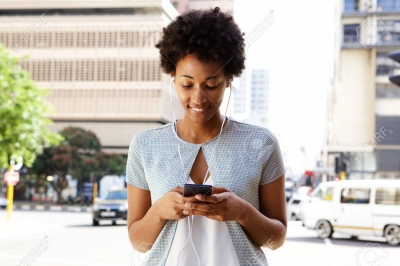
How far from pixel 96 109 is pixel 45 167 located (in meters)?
10.6

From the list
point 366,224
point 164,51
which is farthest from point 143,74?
point 164,51

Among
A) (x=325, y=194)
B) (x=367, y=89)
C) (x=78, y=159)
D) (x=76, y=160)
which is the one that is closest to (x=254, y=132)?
(x=325, y=194)

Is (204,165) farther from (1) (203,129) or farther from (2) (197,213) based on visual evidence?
(2) (197,213)

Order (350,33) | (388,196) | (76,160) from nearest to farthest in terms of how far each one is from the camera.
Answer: (388,196) → (76,160) → (350,33)

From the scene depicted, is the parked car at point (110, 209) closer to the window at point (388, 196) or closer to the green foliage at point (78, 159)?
the window at point (388, 196)

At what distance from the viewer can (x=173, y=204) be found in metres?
1.80

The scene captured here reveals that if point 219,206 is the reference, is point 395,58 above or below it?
above

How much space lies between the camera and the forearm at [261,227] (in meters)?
1.86

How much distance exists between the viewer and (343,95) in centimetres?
5219

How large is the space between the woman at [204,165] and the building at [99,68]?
54.4 m

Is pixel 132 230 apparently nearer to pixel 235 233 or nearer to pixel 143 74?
pixel 235 233

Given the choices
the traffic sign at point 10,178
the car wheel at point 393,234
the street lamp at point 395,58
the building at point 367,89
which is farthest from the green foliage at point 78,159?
the street lamp at point 395,58

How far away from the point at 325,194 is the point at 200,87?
16852mm

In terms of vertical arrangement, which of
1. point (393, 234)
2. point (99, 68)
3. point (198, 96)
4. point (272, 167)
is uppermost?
point (99, 68)
